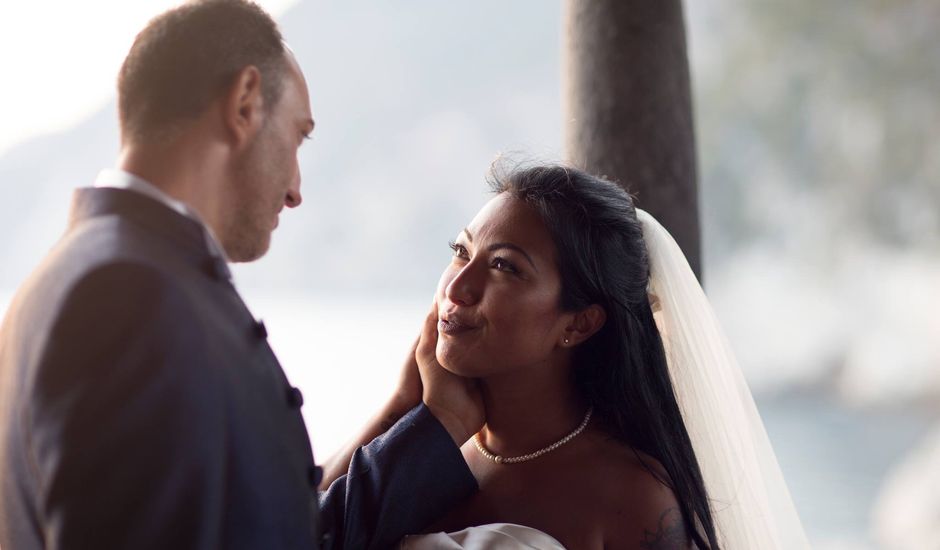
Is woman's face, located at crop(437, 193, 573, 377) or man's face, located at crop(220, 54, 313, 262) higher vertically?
man's face, located at crop(220, 54, 313, 262)

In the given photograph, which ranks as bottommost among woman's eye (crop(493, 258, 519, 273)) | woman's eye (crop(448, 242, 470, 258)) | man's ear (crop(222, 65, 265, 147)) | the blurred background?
the blurred background

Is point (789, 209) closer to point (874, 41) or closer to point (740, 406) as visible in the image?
point (874, 41)

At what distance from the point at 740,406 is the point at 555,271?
562mm

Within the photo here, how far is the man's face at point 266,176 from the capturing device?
152 cm

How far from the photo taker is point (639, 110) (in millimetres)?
2592

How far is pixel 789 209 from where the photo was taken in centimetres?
1345

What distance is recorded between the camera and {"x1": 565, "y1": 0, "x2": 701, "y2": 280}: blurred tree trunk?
8.48ft

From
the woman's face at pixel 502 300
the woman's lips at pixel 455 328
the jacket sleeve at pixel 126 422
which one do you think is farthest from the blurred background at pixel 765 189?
the jacket sleeve at pixel 126 422

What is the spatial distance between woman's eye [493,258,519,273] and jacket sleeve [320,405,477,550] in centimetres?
35

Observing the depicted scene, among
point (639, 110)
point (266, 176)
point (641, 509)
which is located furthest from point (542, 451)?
point (266, 176)

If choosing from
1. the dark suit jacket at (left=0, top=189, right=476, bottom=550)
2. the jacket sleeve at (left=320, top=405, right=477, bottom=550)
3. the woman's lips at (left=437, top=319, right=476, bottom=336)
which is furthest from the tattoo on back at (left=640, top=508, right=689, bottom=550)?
the dark suit jacket at (left=0, top=189, right=476, bottom=550)

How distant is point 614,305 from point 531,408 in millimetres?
291

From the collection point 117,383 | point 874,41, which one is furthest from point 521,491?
point 874,41

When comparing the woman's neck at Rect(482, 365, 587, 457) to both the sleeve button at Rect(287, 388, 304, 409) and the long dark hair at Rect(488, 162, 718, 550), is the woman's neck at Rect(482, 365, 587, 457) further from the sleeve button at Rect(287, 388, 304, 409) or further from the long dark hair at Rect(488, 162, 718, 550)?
the sleeve button at Rect(287, 388, 304, 409)
